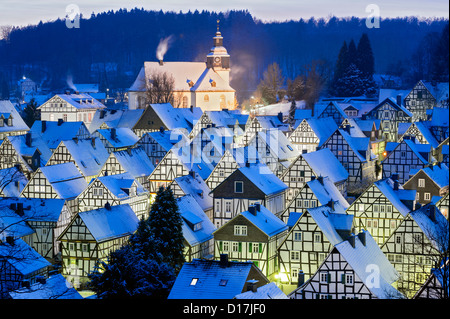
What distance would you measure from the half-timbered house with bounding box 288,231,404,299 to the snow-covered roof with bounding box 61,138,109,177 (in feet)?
78.4

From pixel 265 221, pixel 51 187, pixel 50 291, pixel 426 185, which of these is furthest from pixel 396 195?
pixel 50 291

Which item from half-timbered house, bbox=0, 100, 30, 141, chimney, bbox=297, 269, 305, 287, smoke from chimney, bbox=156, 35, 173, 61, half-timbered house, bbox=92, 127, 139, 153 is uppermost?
smoke from chimney, bbox=156, 35, 173, 61

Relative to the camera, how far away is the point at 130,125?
66438mm

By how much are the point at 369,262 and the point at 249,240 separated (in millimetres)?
6444

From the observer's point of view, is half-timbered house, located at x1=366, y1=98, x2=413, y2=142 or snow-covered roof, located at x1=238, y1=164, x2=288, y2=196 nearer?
snow-covered roof, located at x1=238, y1=164, x2=288, y2=196

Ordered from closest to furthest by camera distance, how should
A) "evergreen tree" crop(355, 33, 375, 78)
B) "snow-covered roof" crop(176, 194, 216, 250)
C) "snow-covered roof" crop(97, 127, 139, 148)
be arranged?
"snow-covered roof" crop(176, 194, 216, 250), "snow-covered roof" crop(97, 127, 139, 148), "evergreen tree" crop(355, 33, 375, 78)

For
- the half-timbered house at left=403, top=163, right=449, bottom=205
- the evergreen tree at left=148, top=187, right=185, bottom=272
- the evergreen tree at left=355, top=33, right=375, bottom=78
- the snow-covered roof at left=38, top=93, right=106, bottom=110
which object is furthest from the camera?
the snow-covered roof at left=38, top=93, right=106, bottom=110

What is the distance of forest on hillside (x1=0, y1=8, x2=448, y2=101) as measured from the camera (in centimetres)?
4653

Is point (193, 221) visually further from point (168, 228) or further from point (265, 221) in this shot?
point (265, 221)

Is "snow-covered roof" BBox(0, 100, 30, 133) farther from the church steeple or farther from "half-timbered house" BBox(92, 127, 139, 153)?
the church steeple

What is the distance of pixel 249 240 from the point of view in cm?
3222

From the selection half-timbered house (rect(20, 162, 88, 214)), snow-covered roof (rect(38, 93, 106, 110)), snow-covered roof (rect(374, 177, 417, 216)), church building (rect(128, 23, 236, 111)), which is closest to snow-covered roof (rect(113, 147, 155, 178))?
half-timbered house (rect(20, 162, 88, 214))

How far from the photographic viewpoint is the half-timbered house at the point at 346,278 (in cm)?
2543

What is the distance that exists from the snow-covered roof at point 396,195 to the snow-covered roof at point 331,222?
4.22 m
